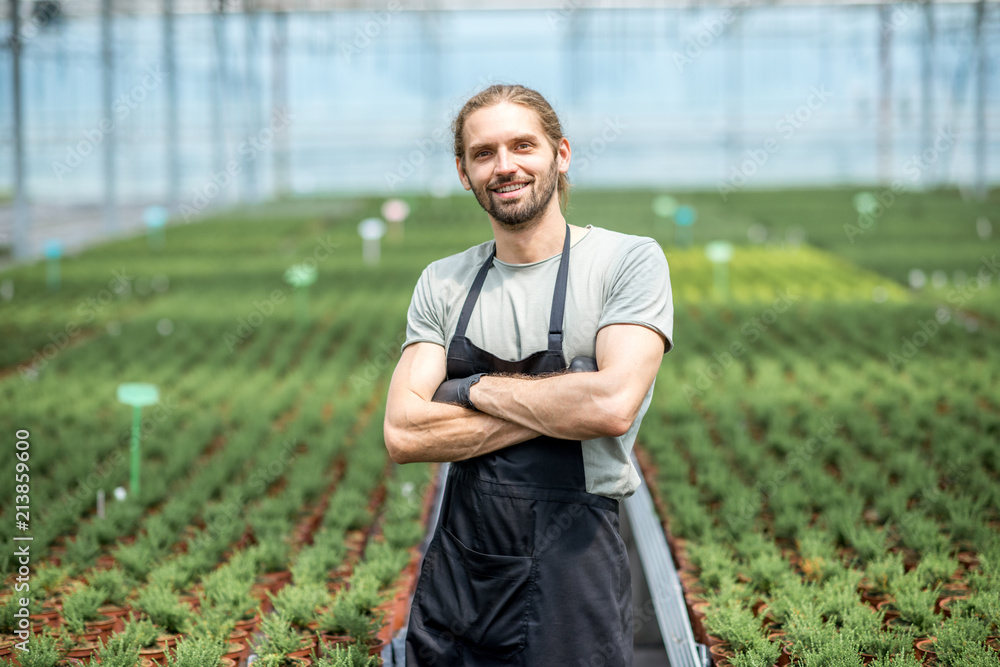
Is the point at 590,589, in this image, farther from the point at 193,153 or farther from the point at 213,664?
the point at 193,153

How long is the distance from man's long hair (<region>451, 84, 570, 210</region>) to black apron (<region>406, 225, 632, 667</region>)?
26 centimetres

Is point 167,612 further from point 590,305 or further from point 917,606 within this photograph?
point 917,606

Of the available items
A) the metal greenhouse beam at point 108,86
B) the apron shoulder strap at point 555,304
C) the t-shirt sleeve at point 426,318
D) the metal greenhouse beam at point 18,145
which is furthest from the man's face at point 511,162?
the metal greenhouse beam at point 108,86

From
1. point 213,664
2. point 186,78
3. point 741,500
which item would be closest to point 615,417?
point 213,664

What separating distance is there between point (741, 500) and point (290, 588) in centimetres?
185

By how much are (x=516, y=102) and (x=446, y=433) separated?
653 millimetres

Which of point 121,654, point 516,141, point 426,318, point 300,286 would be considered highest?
point 516,141

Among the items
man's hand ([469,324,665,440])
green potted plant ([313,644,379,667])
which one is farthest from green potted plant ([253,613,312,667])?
man's hand ([469,324,665,440])

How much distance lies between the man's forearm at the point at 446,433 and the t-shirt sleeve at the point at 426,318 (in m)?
0.15

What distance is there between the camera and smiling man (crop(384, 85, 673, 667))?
1762mm

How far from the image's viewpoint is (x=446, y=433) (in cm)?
182

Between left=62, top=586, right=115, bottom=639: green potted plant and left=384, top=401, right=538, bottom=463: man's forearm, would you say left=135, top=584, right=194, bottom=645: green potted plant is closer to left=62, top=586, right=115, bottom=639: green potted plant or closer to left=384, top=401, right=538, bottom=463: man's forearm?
left=62, top=586, right=115, bottom=639: green potted plant

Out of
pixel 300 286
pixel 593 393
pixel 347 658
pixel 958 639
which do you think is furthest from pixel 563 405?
pixel 300 286

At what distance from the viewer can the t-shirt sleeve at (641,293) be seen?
1.77 metres
